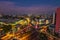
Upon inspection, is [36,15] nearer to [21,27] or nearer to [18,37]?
[21,27]

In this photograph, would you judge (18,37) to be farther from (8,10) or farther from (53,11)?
(53,11)

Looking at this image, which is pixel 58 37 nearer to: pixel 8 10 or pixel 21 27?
pixel 21 27

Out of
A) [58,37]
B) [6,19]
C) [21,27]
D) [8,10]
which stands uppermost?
[8,10]

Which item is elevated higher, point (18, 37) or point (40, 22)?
point (40, 22)

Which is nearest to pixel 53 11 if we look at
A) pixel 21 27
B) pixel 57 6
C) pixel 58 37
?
pixel 57 6

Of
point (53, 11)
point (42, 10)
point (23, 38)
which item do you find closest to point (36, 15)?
point (42, 10)

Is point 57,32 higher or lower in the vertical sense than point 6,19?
lower

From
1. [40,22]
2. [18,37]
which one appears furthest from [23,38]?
[40,22]
